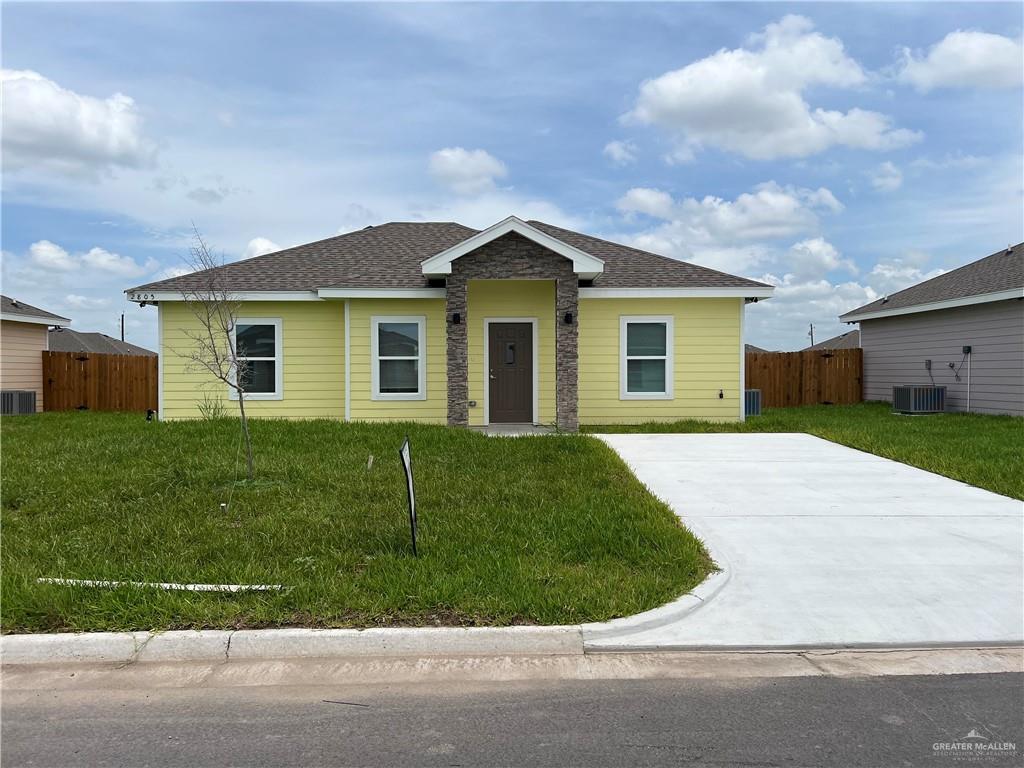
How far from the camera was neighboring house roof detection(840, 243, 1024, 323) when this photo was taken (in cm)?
1855

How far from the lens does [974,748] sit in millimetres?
3551

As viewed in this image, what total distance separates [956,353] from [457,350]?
1433cm

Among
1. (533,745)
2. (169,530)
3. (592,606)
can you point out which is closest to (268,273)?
(169,530)

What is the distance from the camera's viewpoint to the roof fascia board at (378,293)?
50.6 ft

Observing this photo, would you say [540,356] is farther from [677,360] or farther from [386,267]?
[386,267]

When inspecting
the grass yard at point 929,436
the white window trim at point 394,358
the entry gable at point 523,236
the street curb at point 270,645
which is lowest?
the street curb at point 270,645

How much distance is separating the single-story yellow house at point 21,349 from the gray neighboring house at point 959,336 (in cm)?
2525

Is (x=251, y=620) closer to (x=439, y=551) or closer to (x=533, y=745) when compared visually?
(x=439, y=551)

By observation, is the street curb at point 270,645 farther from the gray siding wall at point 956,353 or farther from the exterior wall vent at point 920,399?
the exterior wall vent at point 920,399

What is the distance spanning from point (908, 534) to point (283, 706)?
5.82 meters

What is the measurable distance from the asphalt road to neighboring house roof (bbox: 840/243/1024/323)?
17016mm

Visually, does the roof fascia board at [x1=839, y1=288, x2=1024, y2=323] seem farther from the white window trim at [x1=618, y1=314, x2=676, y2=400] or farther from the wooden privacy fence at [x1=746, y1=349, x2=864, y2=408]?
the white window trim at [x1=618, y1=314, x2=676, y2=400]

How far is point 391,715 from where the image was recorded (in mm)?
3871

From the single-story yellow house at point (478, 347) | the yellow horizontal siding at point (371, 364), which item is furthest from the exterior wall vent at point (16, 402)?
the yellow horizontal siding at point (371, 364)
